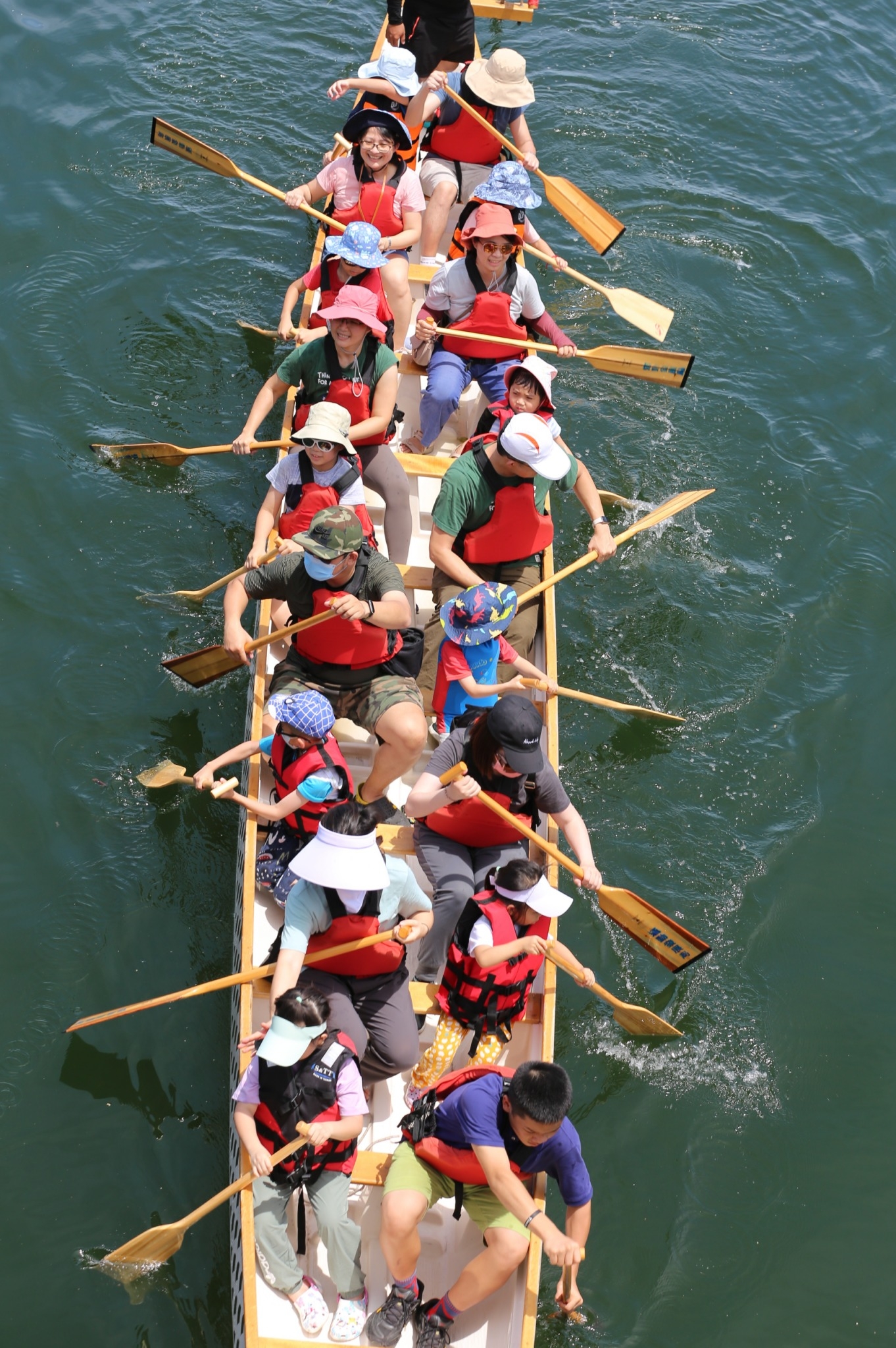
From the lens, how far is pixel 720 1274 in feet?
19.1

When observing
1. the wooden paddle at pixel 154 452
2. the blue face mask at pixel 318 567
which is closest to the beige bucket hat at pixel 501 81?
the wooden paddle at pixel 154 452

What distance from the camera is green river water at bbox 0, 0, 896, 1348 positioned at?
5.92 metres

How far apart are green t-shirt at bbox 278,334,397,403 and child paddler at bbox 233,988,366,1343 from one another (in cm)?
375

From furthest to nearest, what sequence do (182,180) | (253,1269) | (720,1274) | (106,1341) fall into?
1. (182,180)
2. (720,1274)
3. (106,1341)
4. (253,1269)

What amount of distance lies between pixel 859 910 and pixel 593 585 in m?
2.91

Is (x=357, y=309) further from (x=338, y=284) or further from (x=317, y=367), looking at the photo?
(x=338, y=284)

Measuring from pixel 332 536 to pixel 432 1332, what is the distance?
3341 mm

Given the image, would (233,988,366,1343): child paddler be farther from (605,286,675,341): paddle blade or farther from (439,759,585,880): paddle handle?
(605,286,675,341): paddle blade

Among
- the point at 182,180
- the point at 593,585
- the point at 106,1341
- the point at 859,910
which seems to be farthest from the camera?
the point at 182,180

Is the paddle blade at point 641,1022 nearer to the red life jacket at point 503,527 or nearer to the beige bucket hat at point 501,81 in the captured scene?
the red life jacket at point 503,527

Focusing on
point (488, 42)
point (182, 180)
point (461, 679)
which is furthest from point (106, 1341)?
point (488, 42)

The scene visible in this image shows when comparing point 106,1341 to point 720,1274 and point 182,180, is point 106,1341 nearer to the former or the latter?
point 720,1274

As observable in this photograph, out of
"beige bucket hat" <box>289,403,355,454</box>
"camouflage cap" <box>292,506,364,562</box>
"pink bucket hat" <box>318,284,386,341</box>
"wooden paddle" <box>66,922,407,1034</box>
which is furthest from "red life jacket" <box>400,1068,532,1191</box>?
"pink bucket hat" <box>318,284,386,341</box>

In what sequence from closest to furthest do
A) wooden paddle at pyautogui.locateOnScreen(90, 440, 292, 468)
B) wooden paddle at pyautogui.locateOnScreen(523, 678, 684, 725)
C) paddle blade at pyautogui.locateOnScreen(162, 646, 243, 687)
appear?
wooden paddle at pyautogui.locateOnScreen(523, 678, 684, 725)
paddle blade at pyautogui.locateOnScreen(162, 646, 243, 687)
wooden paddle at pyautogui.locateOnScreen(90, 440, 292, 468)
